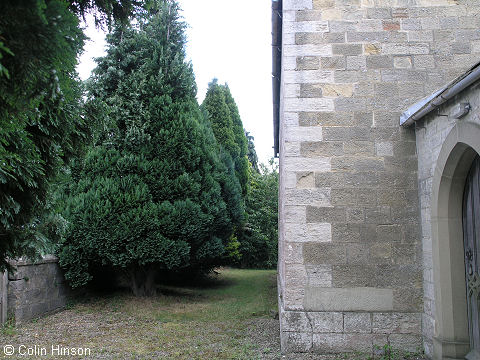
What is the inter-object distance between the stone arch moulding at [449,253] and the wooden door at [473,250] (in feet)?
0.16

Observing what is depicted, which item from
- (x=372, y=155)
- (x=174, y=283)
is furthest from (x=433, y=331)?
(x=174, y=283)

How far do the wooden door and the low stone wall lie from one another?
5.75 m

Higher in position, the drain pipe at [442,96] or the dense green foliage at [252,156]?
the dense green foliage at [252,156]

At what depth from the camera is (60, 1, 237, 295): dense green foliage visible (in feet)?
27.5

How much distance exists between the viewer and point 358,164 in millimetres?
4730

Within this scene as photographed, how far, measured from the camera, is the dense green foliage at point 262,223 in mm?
15344

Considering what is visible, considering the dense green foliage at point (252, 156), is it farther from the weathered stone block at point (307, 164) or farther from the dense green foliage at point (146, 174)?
the weathered stone block at point (307, 164)

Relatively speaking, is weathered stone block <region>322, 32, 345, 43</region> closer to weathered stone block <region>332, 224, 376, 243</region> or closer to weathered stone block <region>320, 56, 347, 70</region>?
weathered stone block <region>320, 56, 347, 70</region>

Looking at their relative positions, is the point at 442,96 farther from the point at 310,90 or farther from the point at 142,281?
the point at 142,281

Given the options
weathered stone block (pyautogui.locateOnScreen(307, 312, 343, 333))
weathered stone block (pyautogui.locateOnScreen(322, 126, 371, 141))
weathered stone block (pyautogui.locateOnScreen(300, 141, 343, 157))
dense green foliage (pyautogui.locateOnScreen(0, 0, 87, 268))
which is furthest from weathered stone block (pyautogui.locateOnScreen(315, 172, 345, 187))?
dense green foliage (pyautogui.locateOnScreen(0, 0, 87, 268))

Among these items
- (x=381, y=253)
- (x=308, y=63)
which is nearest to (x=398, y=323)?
(x=381, y=253)

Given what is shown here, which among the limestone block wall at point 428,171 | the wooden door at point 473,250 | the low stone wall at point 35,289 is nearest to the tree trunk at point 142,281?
the low stone wall at point 35,289

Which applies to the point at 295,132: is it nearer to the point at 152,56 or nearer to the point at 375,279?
the point at 375,279

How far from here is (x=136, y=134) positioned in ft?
29.2
